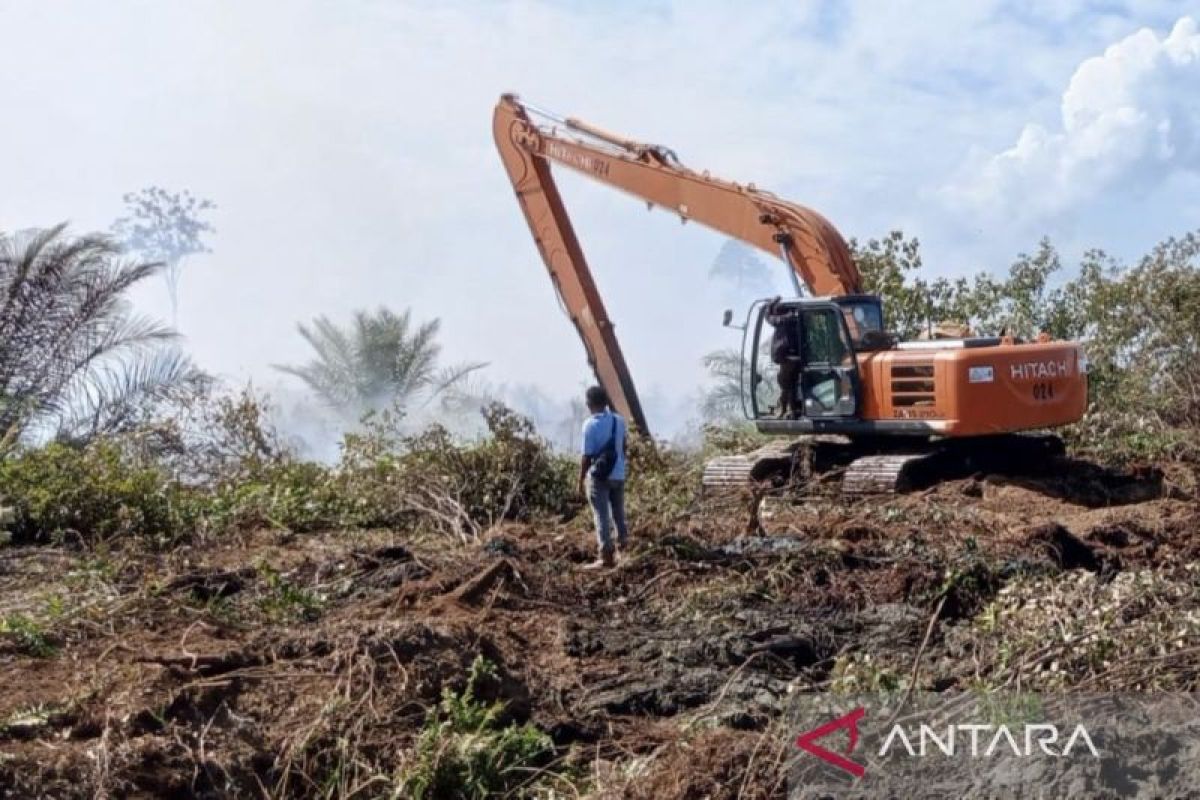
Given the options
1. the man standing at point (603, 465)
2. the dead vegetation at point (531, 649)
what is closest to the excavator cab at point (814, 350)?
the dead vegetation at point (531, 649)

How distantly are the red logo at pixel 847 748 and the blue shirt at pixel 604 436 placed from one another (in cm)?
484

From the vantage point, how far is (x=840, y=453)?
14.9 m

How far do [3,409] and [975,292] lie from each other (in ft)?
44.6

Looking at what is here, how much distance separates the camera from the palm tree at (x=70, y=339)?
14.3 metres

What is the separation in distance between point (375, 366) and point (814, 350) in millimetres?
11912

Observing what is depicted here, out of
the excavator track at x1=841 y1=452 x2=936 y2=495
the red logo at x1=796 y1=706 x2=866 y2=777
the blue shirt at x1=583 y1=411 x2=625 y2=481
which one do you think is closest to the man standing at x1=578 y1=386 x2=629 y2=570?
the blue shirt at x1=583 y1=411 x2=625 y2=481

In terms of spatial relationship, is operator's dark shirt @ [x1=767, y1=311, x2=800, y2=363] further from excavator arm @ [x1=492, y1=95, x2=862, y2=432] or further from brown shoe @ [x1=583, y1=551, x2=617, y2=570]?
brown shoe @ [x1=583, y1=551, x2=617, y2=570]

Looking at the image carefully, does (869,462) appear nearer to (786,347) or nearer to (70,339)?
(786,347)

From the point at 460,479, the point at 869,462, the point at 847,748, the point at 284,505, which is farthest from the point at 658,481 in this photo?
the point at 847,748

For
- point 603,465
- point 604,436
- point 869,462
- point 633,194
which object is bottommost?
point 869,462

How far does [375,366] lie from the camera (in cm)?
2453

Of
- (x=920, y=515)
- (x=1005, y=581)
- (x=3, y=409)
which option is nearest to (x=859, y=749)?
(x=1005, y=581)

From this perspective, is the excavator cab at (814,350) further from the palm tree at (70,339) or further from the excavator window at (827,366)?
the palm tree at (70,339)

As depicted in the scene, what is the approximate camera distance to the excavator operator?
1433 centimetres
